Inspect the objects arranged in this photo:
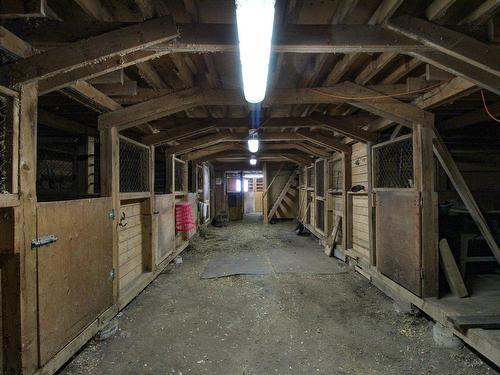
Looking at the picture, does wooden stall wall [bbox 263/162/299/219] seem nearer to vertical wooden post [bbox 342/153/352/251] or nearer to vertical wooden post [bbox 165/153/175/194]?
vertical wooden post [bbox 342/153/352/251]

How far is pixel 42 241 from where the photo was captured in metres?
1.99

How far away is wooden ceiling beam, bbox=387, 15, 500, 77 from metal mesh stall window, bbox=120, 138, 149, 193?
2.99 metres

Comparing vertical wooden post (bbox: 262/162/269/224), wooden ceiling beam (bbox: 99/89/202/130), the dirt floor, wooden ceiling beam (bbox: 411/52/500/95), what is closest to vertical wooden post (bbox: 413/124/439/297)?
the dirt floor

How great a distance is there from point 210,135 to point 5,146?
3987 mm

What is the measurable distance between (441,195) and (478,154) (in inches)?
34.1

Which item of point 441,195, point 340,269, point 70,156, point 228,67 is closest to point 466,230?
point 441,195

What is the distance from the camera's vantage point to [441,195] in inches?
163

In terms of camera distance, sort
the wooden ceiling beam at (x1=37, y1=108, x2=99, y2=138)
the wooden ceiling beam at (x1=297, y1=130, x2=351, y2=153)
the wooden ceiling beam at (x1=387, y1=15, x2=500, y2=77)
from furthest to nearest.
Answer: the wooden ceiling beam at (x1=297, y1=130, x2=351, y2=153), the wooden ceiling beam at (x1=37, y1=108, x2=99, y2=138), the wooden ceiling beam at (x1=387, y1=15, x2=500, y2=77)

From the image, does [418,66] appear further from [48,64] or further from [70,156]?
[70,156]

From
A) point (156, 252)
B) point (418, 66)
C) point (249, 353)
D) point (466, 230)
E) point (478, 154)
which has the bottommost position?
point (249, 353)

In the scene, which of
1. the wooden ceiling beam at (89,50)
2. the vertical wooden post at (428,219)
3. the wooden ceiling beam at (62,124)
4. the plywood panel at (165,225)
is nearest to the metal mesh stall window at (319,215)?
the plywood panel at (165,225)

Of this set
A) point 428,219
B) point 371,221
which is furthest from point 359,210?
point 428,219

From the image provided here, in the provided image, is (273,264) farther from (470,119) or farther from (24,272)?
(24,272)

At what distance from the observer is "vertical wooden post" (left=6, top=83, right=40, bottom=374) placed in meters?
1.78
